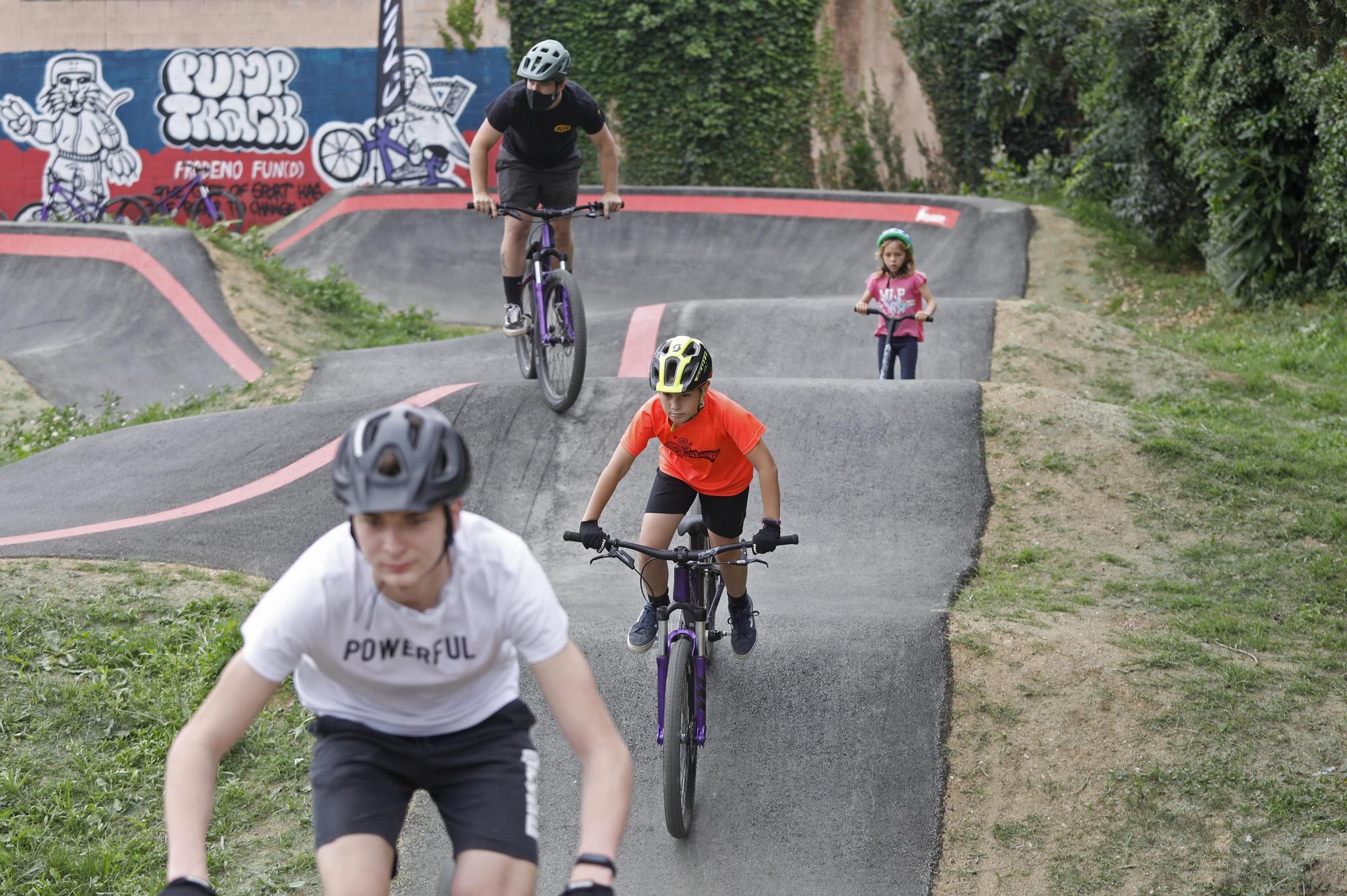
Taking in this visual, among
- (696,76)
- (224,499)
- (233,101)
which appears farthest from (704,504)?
(233,101)

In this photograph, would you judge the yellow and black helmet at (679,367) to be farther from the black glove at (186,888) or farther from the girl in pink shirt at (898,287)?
the girl in pink shirt at (898,287)

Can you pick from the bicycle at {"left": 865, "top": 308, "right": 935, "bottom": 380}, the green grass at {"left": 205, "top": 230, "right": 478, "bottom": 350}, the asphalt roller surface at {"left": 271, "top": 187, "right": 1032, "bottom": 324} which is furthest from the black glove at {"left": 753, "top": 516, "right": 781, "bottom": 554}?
the asphalt roller surface at {"left": 271, "top": 187, "right": 1032, "bottom": 324}

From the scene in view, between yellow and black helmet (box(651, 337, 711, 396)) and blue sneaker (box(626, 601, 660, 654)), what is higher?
yellow and black helmet (box(651, 337, 711, 396))

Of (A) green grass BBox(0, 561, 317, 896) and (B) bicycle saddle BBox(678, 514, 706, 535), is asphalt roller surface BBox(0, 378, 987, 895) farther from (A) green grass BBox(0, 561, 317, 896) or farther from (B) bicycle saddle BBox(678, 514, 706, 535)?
(B) bicycle saddle BBox(678, 514, 706, 535)

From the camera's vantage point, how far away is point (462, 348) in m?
13.7

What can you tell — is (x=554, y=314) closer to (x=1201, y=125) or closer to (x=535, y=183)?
(x=535, y=183)

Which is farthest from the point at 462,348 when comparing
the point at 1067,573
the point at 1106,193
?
the point at 1106,193

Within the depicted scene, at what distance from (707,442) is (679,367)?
1.72 feet

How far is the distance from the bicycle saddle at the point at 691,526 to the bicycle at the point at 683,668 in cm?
30

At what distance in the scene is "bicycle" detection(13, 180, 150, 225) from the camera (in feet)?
85.4

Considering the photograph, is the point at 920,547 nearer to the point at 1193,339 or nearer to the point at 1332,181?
the point at 1193,339

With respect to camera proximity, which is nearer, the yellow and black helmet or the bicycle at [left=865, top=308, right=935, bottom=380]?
the yellow and black helmet

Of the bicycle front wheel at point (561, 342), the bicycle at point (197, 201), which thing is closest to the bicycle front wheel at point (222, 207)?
the bicycle at point (197, 201)

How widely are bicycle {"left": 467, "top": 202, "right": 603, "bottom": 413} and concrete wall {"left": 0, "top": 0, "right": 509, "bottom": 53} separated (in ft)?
57.7
